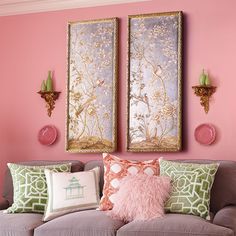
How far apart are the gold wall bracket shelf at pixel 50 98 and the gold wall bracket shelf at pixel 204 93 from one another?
1350 mm

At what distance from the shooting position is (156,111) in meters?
4.62

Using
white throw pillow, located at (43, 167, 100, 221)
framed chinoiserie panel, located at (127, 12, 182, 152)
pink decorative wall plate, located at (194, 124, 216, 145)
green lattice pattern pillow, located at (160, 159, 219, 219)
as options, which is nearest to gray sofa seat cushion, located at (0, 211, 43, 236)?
white throw pillow, located at (43, 167, 100, 221)

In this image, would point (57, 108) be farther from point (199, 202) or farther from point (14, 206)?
point (199, 202)

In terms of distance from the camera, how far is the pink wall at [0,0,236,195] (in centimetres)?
448

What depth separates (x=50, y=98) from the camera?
5.00 meters

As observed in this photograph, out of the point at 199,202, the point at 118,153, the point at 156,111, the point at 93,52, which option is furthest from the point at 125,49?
the point at 199,202

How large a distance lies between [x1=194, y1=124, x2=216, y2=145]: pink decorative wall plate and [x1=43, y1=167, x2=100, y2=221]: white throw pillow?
3.24 feet

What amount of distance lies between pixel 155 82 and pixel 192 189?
117 centimetres

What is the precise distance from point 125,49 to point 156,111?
66cm

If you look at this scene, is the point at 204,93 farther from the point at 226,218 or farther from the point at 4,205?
the point at 4,205

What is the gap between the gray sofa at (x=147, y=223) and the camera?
344 cm

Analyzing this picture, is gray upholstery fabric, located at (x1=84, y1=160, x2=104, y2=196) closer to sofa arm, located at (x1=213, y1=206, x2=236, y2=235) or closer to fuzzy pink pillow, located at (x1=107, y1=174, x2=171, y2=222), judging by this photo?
fuzzy pink pillow, located at (x1=107, y1=174, x2=171, y2=222)

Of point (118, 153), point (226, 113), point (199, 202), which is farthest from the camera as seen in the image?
point (118, 153)

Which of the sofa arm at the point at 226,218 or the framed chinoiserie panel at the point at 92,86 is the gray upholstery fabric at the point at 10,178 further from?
the sofa arm at the point at 226,218
